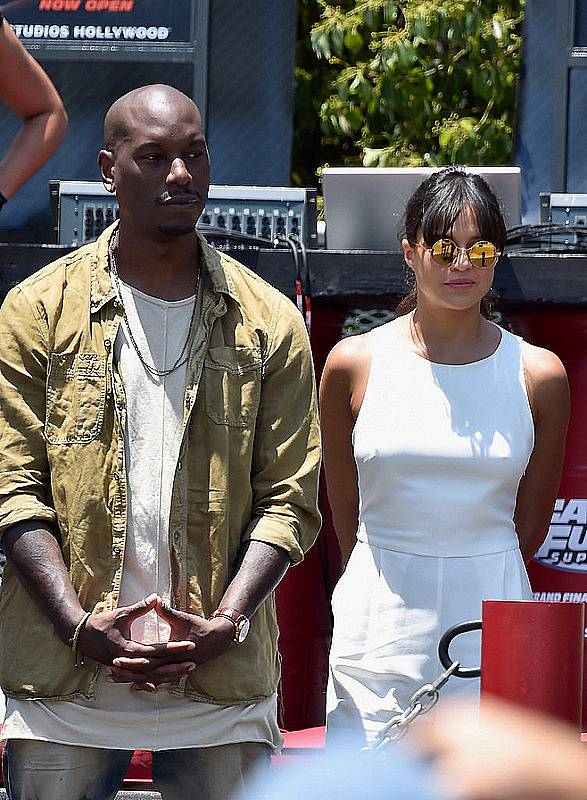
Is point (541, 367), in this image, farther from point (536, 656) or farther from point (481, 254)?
point (536, 656)

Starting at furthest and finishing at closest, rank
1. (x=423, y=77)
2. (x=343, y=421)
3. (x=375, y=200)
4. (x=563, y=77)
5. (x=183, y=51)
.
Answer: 1. (x=423, y=77)
2. (x=183, y=51)
3. (x=563, y=77)
4. (x=375, y=200)
5. (x=343, y=421)

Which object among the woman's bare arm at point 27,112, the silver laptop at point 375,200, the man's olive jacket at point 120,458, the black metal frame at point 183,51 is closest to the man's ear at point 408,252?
the man's olive jacket at point 120,458

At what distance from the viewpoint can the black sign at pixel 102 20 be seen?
5.38 metres

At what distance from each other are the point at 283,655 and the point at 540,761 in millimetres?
2787

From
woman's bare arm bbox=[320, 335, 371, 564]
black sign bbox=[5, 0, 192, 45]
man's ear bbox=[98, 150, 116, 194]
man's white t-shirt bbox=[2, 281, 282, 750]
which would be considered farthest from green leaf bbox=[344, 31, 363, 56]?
man's white t-shirt bbox=[2, 281, 282, 750]

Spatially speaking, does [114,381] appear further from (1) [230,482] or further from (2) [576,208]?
(2) [576,208]

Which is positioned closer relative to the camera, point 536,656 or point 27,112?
point 536,656

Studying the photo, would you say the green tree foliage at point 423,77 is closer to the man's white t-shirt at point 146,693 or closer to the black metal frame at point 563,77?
the black metal frame at point 563,77

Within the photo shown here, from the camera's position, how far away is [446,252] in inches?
110

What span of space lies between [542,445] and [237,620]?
0.86 m

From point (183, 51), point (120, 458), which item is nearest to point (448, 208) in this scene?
point (120, 458)

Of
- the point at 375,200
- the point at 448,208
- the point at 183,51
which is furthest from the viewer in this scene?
the point at 183,51

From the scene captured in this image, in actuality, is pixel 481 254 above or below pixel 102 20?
below

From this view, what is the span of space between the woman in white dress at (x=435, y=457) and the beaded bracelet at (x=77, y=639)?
57cm
